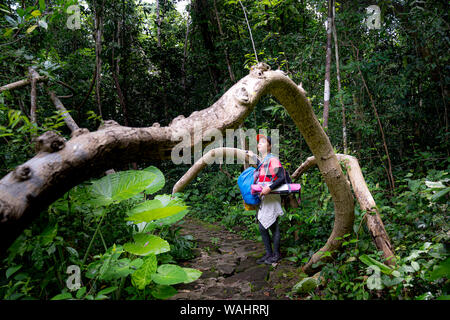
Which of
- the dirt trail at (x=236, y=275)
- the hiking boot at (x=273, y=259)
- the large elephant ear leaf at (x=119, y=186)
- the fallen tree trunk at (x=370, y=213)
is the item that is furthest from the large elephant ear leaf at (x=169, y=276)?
the fallen tree trunk at (x=370, y=213)

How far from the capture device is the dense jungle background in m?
2.13

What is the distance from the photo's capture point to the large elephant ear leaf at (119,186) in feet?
A: 7.79

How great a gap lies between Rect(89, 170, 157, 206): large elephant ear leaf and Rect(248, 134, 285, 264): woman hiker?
1.63 m

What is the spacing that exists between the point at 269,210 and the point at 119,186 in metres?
2.04

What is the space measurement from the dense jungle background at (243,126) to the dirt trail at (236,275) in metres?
0.19

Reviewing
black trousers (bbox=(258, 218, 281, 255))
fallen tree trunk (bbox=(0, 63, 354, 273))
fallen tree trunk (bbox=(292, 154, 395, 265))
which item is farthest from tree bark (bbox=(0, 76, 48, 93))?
fallen tree trunk (bbox=(292, 154, 395, 265))

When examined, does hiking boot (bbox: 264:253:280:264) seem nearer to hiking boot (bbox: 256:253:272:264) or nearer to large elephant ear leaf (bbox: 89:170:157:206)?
hiking boot (bbox: 256:253:272:264)

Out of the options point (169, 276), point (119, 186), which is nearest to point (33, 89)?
point (119, 186)

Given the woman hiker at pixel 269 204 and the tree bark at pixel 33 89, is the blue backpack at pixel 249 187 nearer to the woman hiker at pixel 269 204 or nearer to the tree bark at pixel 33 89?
the woman hiker at pixel 269 204

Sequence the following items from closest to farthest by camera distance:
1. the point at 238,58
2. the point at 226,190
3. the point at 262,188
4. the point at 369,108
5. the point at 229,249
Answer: the point at 262,188
the point at 229,249
the point at 369,108
the point at 226,190
the point at 238,58

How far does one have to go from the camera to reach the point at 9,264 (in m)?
1.95

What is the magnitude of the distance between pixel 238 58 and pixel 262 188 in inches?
207

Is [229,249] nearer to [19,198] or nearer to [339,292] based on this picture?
[339,292]
